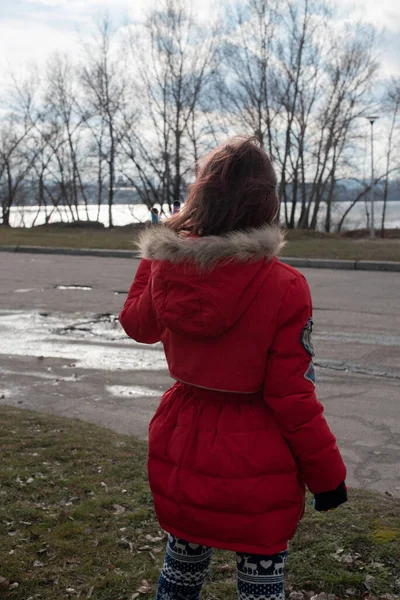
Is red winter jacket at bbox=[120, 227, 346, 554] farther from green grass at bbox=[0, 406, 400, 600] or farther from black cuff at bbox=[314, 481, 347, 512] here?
green grass at bbox=[0, 406, 400, 600]

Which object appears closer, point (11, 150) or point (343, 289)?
point (343, 289)

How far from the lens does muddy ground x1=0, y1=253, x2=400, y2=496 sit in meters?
5.42

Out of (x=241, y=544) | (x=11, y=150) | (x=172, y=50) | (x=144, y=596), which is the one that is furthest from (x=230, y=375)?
(x=11, y=150)

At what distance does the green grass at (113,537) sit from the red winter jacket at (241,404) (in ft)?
3.46

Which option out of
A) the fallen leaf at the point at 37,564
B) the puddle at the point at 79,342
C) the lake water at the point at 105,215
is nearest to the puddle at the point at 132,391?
the puddle at the point at 79,342

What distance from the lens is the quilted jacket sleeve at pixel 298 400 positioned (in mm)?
2072

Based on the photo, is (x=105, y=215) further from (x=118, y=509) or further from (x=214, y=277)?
(x=214, y=277)

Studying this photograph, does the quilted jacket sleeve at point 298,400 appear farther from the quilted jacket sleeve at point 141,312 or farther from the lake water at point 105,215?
the lake water at point 105,215

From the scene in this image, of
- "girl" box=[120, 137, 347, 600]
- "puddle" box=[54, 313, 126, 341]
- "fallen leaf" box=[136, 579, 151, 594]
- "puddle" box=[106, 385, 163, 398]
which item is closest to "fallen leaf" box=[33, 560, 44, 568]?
"fallen leaf" box=[136, 579, 151, 594]

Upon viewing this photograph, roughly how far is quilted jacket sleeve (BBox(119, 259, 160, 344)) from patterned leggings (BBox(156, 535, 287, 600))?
2.19ft

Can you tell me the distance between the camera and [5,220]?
38719 millimetres

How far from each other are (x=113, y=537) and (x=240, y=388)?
1.68 m

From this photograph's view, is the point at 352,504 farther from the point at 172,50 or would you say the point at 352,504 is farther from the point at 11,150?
the point at 11,150

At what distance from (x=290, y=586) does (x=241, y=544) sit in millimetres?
1106
